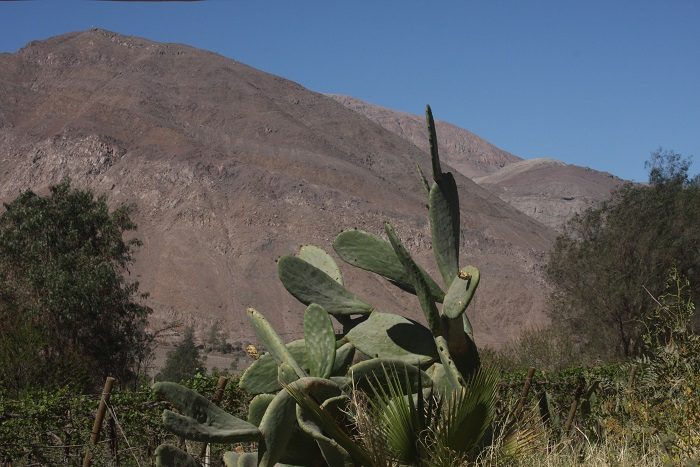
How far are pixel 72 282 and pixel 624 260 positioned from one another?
52.3 feet

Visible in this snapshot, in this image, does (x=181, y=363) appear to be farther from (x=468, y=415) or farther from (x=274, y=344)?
(x=468, y=415)

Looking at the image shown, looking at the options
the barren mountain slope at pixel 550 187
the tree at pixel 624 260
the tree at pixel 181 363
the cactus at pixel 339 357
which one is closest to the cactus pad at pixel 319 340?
the cactus at pixel 339 357

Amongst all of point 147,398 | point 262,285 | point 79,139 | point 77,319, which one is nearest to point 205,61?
point 79,139

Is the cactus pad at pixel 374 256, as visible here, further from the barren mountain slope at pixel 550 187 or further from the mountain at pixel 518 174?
the barren mountain slope at pixel 550 187

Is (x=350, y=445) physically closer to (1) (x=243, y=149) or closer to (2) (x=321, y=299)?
(2) (x=321, y=299)

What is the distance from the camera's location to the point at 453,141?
14638 centimetres

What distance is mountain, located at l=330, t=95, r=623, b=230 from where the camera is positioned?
303ft

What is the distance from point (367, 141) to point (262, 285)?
27.2m

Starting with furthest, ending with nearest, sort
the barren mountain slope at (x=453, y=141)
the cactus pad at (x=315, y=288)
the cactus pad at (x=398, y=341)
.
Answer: the barren mountain slope at (x=453, y=141) → the cactus pad at (x=315, y=288) → the cactus pad at (x=398, y=341)

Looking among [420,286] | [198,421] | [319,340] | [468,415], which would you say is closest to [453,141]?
[420,286]

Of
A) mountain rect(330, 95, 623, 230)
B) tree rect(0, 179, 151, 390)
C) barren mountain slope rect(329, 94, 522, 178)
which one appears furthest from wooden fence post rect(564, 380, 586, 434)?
barren mountain slope rect(329, 94, 522, 178)

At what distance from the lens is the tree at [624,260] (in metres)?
26.3

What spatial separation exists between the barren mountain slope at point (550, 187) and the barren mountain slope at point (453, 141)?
18348mm

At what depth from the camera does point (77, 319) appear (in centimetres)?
2622
